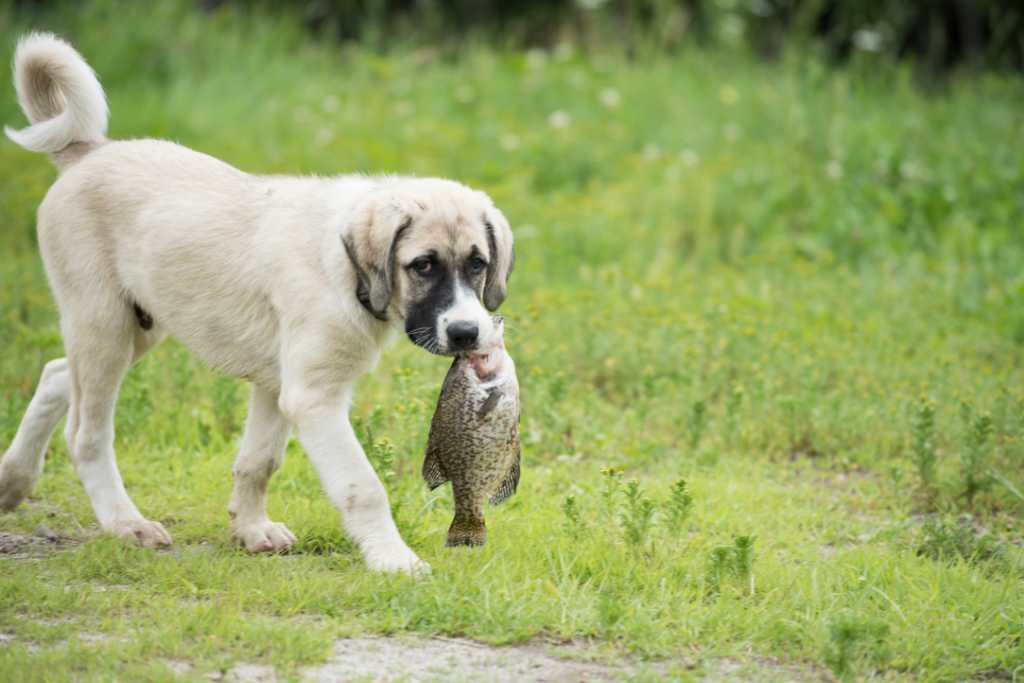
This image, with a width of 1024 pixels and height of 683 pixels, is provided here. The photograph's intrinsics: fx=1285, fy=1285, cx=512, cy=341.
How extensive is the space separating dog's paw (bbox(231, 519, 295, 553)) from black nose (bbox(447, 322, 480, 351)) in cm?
114

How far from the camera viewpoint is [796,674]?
12.8 ft

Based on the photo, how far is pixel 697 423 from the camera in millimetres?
6219

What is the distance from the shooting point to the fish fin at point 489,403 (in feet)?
14.0

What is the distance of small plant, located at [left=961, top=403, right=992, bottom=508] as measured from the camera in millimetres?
5508

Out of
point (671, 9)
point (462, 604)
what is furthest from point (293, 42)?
point (462, 604)

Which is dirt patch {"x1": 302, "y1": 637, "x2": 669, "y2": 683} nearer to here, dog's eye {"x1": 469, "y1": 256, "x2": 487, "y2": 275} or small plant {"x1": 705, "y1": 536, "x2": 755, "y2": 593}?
small plant {"x1": 705, "y1": 536, "x2": 755, "y2": 593}

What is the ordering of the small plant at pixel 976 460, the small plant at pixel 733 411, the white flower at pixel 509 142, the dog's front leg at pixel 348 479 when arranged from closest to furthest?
the dog's front leg at pixel 348 479, the small plant at pixel 976 460, the small plant at pixel 733 411, the white flower at pixel 509 142

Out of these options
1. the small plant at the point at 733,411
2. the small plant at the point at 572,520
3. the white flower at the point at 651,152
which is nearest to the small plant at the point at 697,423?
the small plant at the point at 733,411

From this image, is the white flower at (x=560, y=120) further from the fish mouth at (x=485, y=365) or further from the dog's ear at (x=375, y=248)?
the fish mouth at (x=485, y=365)

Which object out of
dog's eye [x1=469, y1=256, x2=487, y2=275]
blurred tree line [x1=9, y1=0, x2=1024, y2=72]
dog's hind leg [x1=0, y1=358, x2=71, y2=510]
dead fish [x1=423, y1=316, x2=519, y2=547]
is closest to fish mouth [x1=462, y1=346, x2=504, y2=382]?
dead fish [x1=423, y1=316, x2=519, y2=547]

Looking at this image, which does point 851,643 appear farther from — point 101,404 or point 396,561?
point 101,404

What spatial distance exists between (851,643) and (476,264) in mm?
1743

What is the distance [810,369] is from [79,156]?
3.80 m

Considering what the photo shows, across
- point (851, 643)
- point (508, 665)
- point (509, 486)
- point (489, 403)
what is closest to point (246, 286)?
point (489, 403)
